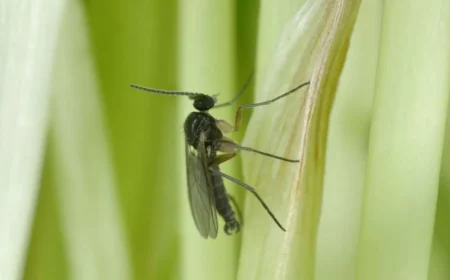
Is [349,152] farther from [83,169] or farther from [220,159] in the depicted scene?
[83,169]

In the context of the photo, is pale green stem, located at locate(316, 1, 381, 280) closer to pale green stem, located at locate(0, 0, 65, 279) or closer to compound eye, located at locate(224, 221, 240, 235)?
compound eye, located at locate(224, 221, 240, 235)

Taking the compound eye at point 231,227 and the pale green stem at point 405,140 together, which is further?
the compound eye at point 231,227

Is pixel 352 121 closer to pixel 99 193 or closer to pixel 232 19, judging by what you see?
pixel 232 19

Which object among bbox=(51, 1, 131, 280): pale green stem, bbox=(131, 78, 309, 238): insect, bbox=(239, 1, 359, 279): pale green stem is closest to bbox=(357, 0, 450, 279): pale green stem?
bbox=(239, 1, 359, 279): pale green stem

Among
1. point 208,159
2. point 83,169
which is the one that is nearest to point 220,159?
point 208,159

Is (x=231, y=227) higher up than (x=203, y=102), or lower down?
lower down

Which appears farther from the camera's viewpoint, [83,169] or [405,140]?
[83,169]

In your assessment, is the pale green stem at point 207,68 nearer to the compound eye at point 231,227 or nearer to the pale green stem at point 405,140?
the compound eye at point 231,227

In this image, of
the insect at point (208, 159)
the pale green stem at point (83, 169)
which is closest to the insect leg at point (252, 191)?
the insect at point (208, 159)
